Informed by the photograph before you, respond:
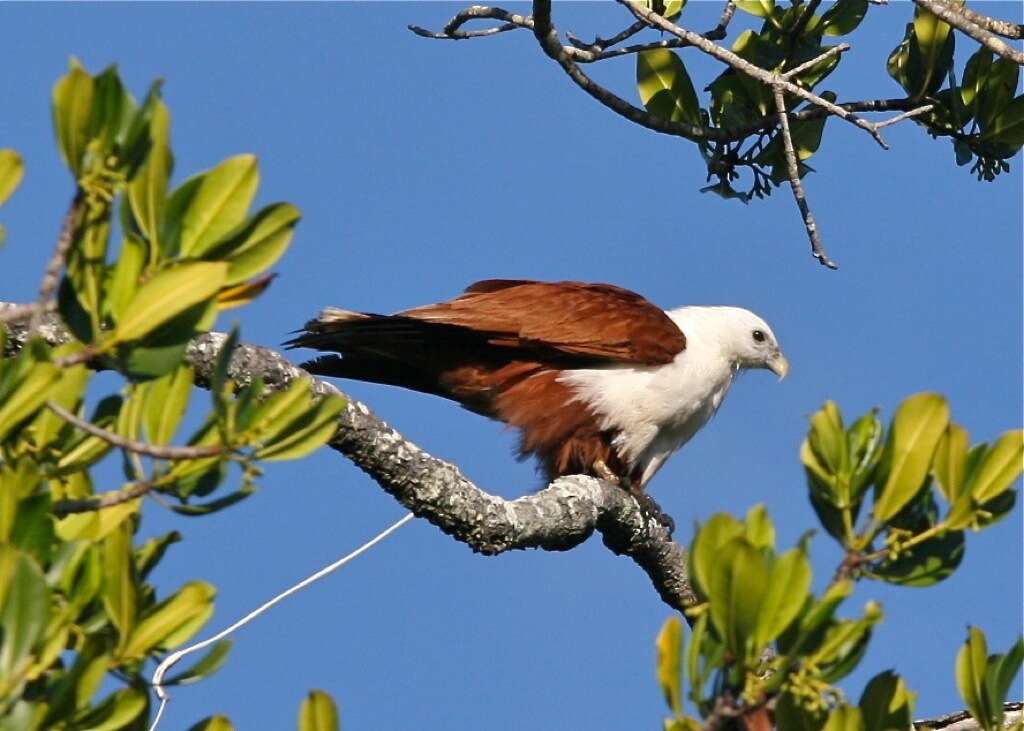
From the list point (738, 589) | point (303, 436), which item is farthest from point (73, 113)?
point (738, 589)

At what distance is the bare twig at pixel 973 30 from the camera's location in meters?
4.19

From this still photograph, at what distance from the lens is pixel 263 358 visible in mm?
3852

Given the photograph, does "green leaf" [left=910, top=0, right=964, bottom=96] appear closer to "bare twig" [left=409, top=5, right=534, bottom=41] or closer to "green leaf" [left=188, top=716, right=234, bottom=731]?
"bare twig" [left=409, top=5, right=534, bottom=41]

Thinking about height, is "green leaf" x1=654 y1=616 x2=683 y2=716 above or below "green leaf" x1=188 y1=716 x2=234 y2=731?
above

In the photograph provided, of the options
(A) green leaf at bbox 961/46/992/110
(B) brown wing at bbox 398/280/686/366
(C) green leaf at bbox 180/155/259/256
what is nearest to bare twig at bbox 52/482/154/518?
(C) green leaf at bbox 180/155/259/256

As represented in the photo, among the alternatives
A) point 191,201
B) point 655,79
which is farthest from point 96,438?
point 655,79

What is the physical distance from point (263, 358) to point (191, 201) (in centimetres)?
183

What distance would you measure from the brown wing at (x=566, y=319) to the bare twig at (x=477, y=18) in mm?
1424

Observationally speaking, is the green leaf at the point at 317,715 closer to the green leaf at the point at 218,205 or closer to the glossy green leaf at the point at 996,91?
the green leaf at the point at 218,205

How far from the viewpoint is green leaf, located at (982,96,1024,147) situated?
15.4 feet

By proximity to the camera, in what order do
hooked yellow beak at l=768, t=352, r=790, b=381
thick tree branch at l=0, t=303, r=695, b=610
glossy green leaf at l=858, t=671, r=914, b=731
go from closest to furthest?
glossy green leaf at l=858, t=671, r=914, b=731 → thick tree branch at l=0, t=303, r=695, b=610 → hooked yellow beak at l=768, t=352, r=790, b=381

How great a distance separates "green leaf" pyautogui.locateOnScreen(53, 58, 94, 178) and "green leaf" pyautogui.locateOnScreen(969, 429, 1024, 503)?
1.38m

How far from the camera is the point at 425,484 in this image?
3977 millimetres

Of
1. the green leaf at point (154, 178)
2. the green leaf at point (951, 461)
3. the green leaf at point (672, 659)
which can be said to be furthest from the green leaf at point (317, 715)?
the green leaf at point (951, 461)
